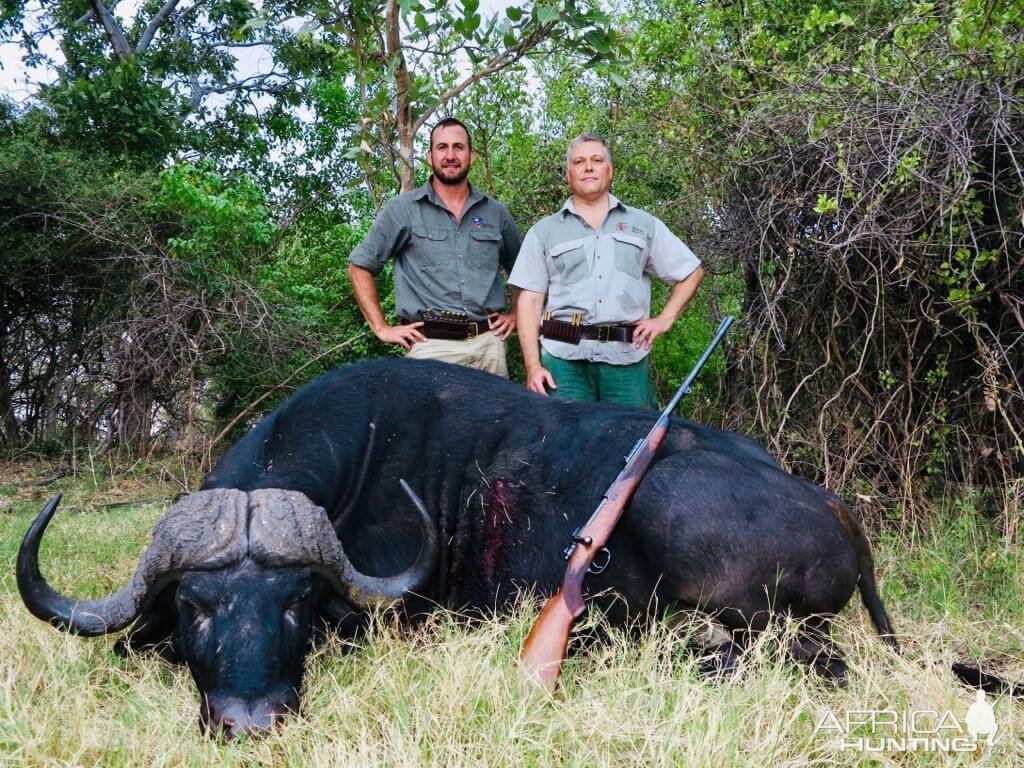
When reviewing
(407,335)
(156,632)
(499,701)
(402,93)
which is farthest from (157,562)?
(402,93)

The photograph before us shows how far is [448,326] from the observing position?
213 inches

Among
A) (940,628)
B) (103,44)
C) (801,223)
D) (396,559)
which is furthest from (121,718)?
(103,44)

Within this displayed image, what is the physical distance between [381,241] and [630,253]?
158 cm

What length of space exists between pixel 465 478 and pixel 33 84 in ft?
38.7

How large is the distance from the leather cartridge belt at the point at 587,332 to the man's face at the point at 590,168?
79 cm

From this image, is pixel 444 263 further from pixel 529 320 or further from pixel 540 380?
pixel 540 380

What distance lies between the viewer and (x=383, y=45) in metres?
5.95

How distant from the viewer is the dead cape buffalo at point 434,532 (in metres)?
3.00

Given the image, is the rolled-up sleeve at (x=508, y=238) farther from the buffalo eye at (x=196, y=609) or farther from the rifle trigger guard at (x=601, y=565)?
the buffalo eye at (x=196, y=609)

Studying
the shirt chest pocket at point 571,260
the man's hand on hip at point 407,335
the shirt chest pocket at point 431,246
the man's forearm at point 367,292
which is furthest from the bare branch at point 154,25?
the shirt chest pocket at point 571,260

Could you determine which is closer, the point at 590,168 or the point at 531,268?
the point at 590,168

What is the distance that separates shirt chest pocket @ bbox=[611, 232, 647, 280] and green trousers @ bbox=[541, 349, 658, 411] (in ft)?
1.78

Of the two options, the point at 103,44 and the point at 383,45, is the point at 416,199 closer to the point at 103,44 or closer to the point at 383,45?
the point at 383,45

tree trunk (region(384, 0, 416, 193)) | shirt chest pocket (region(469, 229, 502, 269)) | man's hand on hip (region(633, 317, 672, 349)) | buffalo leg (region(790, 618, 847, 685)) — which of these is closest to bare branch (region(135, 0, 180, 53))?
tree trunk (region(384, 0, 416, 193))
